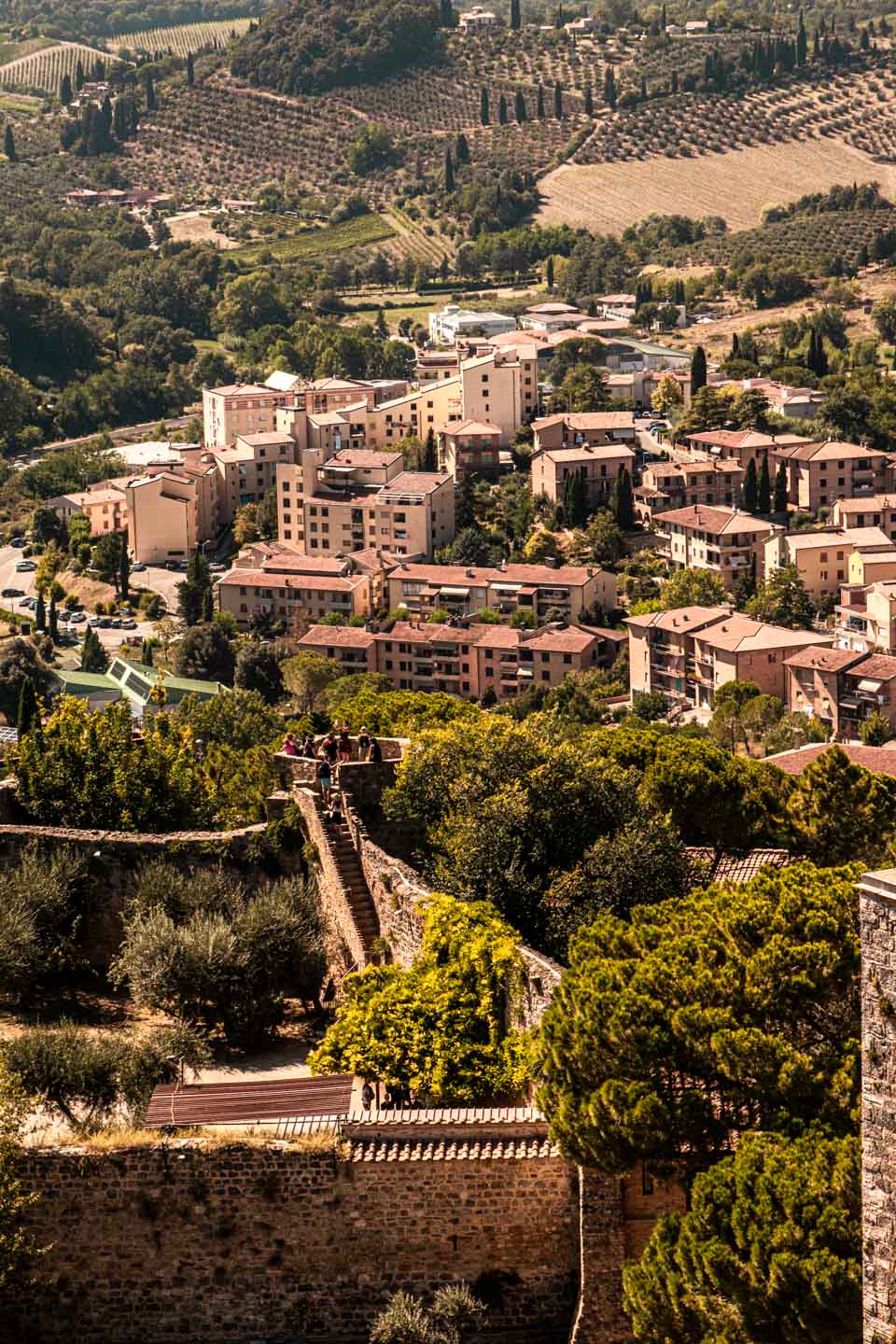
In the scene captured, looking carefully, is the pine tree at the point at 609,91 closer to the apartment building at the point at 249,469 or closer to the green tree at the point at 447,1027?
the apartment building at the point at 249,469

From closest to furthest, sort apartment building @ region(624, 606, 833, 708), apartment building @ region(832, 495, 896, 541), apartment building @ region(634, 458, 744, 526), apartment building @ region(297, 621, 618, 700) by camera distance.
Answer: apartment building @ region(624, 606, 833, 708)
apartment building @ region(297, 621, 618, 700)
apartment building @ region(832, 495, 896, 541)
apartment building @ region(634, 458, 744, 526)

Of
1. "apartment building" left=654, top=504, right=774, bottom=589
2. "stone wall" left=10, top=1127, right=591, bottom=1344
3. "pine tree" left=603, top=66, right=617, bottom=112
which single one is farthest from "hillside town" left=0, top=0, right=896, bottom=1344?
"pine tree" left=603, top=66, right=617, bottom=112

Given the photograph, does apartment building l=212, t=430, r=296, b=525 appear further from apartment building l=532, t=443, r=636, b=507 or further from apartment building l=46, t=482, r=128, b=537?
apartment building l=532, t=443, r=636, b=507

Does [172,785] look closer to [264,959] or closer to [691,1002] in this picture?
[264,959]

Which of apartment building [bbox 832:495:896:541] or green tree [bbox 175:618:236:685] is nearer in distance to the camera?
green tree [bbox 175:618:236:685]

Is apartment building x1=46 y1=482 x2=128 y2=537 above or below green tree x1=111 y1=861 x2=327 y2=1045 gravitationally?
below

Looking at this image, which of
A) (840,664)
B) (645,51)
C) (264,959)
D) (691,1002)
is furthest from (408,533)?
(645,51)
